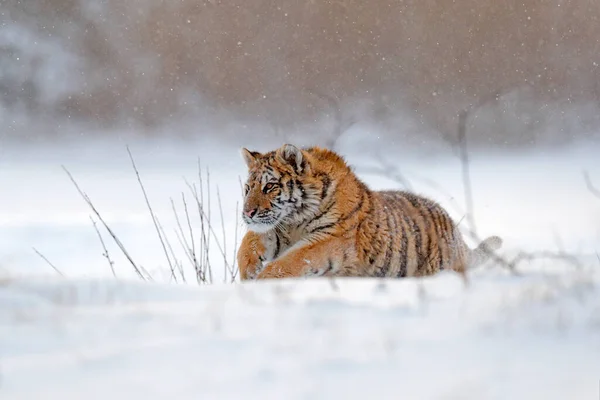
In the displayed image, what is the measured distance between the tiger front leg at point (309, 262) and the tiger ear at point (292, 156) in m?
0.49

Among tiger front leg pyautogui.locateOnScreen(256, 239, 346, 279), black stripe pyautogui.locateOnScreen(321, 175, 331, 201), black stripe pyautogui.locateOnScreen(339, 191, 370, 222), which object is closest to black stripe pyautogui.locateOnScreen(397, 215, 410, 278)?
black stripe pyautogui.locateOnScreen(339, 191, 370, 222)

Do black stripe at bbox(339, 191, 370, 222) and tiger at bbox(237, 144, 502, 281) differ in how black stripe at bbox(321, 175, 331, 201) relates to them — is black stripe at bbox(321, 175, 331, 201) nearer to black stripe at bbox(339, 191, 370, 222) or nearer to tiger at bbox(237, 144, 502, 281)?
tiger at bbox(237, 144, 502, 281)

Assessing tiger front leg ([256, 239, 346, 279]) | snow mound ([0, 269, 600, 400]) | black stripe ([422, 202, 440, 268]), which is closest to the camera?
snow mound ([0, 269, 600, 400])

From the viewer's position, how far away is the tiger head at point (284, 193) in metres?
4.75

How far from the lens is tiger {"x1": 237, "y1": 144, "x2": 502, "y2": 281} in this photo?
4637mm

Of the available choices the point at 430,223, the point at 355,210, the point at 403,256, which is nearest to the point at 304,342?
the point at 355,210

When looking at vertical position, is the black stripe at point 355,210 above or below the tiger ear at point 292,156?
below

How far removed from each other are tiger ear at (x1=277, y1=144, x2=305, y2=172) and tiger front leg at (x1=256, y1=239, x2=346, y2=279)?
0.49 metres

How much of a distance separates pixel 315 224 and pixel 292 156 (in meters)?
0.43

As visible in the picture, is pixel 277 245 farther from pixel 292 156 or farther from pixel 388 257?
pixel 388 257

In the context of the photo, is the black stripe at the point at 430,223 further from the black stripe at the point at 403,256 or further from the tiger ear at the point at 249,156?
the tiger ear at the point at 249,156

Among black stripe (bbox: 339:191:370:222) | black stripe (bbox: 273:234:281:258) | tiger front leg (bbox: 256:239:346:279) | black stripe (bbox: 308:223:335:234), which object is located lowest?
tiger front leg (bbox: 256:239:346:279)

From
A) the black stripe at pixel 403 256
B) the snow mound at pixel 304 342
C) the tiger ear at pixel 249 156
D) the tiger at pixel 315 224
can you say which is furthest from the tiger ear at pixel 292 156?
the snow mound at pixel 304 342

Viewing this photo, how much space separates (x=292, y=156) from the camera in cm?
483
